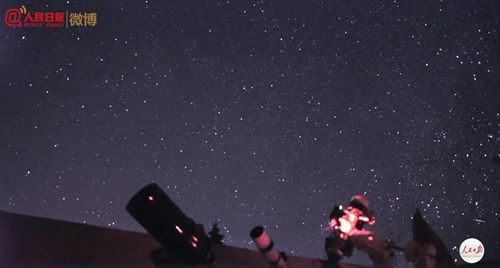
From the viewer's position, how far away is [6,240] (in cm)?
521

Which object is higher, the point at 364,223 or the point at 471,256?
the point at 364,223

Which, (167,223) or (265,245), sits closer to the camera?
(265,245)

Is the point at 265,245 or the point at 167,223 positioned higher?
the point at 167,223

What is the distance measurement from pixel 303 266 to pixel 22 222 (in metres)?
4.09

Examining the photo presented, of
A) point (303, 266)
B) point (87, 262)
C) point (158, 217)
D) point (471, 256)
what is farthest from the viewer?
point (471, 256)

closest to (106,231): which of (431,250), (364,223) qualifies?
(364,223)

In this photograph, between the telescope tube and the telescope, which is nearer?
the telescope tube

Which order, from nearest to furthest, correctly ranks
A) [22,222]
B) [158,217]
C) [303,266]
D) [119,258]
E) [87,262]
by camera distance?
1. [158,217]
2. [22,222]
3. [87,262]
4. [119,258]
5. [303,266]

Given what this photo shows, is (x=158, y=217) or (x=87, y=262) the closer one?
(x=158, y=217)

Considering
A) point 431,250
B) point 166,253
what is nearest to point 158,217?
point 166,253

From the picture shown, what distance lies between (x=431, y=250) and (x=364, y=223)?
0.64 m

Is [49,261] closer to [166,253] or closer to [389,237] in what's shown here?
[166,253]

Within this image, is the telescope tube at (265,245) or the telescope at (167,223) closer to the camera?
the telescope tube at (265,245)

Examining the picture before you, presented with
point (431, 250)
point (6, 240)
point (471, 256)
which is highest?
point (6, 240)
